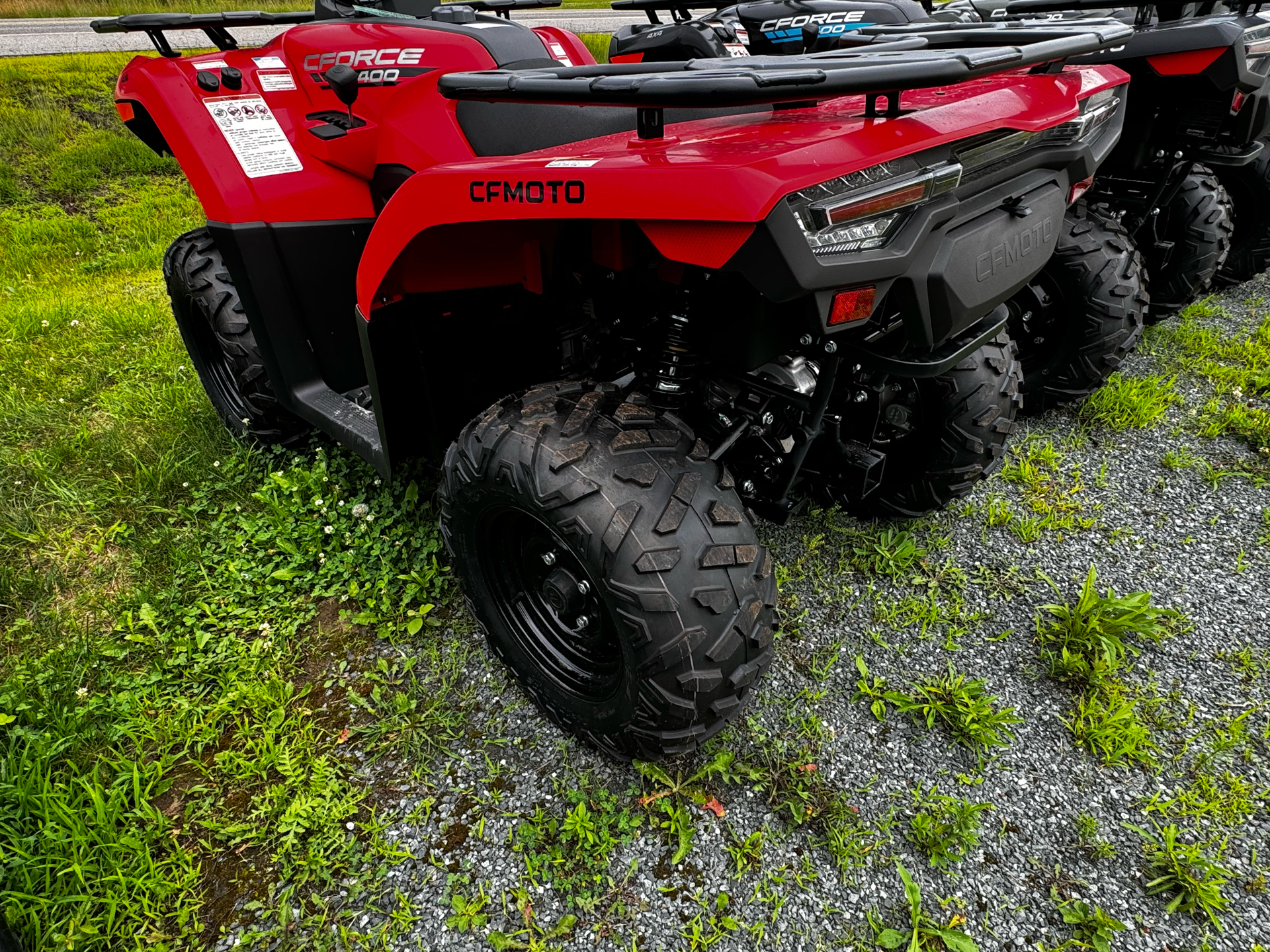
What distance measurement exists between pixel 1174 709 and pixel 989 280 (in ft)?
4.89

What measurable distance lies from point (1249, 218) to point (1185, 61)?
2.32 m

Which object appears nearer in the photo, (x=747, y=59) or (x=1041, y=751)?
(x=747, y=59)

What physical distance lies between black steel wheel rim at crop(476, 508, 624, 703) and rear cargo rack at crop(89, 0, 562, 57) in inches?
67.0

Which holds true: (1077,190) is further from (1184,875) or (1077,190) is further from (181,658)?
(181,658)

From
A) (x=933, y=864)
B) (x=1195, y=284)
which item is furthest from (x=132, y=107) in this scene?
(x=1195, y=284)

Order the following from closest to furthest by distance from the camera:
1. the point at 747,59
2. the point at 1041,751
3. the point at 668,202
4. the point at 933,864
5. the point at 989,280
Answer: the point at 668,202, the point at 747,59, the point at 989,280, the point at 933,864, the point at 1041,751

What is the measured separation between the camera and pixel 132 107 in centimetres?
258

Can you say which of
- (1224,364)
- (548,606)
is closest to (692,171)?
(548,606)

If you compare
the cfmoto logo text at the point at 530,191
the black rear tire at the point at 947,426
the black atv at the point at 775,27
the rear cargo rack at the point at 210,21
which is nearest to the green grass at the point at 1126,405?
the black rear tire at the point at 947,426

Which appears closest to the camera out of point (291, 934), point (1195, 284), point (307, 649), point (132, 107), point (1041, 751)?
point (291, 934)

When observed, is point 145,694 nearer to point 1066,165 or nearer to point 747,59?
point 747,59

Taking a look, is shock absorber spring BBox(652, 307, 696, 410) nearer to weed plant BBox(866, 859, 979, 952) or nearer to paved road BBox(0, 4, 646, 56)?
weed plant BBox(866, 859, 979, 952)

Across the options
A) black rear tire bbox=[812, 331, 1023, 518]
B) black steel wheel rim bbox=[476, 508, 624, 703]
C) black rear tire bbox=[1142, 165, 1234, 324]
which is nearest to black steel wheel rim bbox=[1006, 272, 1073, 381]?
black rear tire bbox=[812, 331, 1023, 518]

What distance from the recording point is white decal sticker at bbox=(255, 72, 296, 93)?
2410mm
